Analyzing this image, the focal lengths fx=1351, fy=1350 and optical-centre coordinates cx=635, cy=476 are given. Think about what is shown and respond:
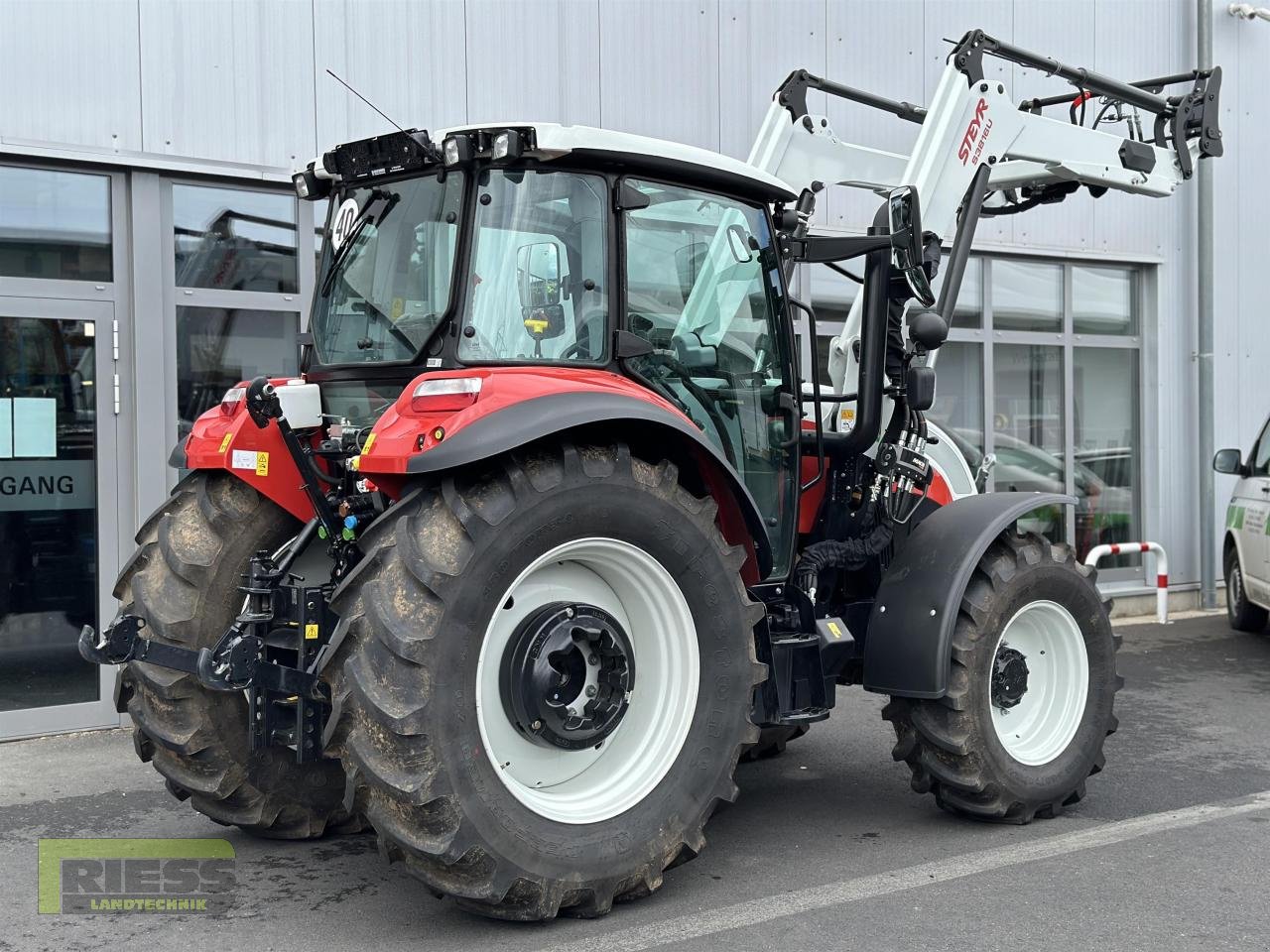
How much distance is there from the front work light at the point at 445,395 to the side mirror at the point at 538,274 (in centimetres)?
48

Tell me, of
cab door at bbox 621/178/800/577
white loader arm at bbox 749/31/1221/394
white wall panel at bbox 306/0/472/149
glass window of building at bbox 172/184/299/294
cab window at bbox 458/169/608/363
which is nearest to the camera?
cab window at bbox 458/169/608/363

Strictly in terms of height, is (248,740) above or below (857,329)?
below

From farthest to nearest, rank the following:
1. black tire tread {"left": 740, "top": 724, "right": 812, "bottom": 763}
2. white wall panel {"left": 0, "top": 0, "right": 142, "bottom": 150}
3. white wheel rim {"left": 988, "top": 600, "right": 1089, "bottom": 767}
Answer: white wall panel {"left": 0, "top": 0, "right": 142, "bottom": 150} → black tire tread {"left": 740, "top": 724, "right": 812, "bottom": 763} → white wheel rim {"left": 988, "top": 600, "right": 1089, "bottom": 767}

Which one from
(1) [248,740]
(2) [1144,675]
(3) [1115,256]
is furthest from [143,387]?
(3) [1115,256]

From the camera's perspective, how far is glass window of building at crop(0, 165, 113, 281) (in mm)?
7027

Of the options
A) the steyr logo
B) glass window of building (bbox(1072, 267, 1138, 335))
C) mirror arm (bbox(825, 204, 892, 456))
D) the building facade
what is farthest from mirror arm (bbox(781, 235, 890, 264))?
glass window of building (bbox(1072, 267, 1138, 335))

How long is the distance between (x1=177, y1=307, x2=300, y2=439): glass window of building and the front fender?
4162 mm

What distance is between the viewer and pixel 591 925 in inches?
165

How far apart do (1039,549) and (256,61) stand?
5.13m

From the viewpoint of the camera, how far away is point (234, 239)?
775 cm

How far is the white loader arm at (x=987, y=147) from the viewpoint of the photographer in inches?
234

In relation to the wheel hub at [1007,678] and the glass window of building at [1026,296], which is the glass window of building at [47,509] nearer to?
the wheel hub at [1007,678]

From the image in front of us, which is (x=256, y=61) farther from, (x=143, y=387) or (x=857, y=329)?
(x=857, y=329)

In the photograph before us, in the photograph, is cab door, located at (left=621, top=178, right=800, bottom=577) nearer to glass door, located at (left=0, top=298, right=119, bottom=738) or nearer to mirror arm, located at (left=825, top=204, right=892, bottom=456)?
mirror arm, located at (left=825, top=204, right=892, bottom=456)
